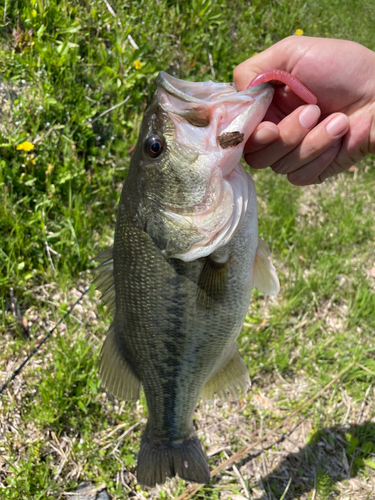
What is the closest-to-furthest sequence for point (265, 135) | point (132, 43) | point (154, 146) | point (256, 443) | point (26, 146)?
point (154, 146), point (265, 135), point (256, 443), point (26, 146), point (132, 43)

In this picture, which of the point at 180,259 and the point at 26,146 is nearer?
the point at 180,259

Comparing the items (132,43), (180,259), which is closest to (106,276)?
(180,259)

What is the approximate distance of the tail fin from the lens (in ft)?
7.40

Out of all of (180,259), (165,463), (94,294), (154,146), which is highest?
(154,146)

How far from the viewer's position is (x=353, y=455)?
126 inches

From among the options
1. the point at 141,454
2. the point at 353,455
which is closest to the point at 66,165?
the point at 141,454

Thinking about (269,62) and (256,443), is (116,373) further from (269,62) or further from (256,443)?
(269,62)

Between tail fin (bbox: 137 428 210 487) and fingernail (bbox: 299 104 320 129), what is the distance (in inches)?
68.0

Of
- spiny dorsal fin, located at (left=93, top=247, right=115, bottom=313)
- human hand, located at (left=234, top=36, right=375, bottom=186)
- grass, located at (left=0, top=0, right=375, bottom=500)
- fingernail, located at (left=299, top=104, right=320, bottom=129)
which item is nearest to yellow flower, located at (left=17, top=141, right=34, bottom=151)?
grass, located at (left=0, top=0, right=375, bottom=500)

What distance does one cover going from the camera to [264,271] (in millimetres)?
2113

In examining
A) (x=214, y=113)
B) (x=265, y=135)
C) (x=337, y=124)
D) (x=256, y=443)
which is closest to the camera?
(x=214, y=113)

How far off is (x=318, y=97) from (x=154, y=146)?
39.2 inches

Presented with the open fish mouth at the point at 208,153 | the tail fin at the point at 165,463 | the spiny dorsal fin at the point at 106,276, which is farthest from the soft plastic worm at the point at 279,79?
the tail fin at the point at 165,463

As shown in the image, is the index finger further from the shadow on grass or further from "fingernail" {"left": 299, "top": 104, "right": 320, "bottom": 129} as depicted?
the shadow on grass
